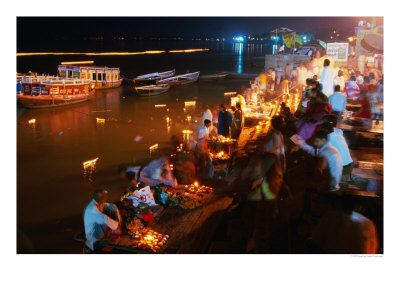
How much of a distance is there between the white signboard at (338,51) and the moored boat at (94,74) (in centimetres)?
1752

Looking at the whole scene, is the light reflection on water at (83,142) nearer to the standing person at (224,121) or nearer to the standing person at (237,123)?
the standing person at (224,121)

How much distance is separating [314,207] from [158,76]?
24.7 m

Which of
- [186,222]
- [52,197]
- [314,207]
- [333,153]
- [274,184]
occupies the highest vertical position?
[333,153]

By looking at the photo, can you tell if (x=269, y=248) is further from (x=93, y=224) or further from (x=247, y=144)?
(x=247, y=144)

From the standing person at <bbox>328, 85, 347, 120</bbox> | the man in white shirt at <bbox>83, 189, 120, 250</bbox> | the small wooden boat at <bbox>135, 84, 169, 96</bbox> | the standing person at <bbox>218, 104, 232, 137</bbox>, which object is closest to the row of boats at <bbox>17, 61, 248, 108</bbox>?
the small wooden boat at <bbox>135, 84, 169, 96</bbox>

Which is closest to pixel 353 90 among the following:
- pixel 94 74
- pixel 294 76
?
pixel 294 76

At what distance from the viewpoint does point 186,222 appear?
15.9 ft

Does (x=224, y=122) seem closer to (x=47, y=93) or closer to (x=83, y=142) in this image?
(x=83, y=142)

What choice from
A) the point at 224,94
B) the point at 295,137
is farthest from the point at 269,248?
the point at 224,94

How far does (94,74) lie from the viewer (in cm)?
2669

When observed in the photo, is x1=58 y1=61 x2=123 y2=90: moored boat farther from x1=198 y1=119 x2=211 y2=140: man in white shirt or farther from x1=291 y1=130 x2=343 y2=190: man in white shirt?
x1=291 y1=130 x2=343 y2=190: man in white shirt

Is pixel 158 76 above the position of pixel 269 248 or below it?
above

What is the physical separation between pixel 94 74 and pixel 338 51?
1899cm

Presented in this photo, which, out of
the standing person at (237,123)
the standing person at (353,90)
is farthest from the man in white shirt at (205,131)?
the standing person at (353,90)
